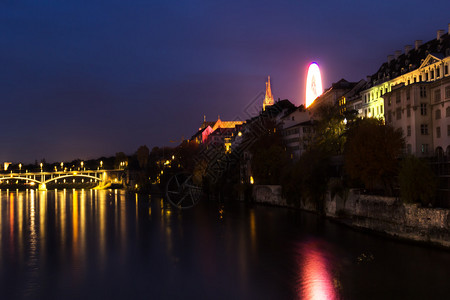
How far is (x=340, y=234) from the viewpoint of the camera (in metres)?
23.2

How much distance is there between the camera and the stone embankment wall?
59.5 ft

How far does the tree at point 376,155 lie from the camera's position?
23109 millimetres

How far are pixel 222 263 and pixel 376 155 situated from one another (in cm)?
988

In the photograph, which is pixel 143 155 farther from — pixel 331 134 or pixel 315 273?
pixel 315 273

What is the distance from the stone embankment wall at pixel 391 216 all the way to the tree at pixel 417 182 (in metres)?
0.43

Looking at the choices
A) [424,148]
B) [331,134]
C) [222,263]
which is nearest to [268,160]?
[331,134]

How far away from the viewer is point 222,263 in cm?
1880

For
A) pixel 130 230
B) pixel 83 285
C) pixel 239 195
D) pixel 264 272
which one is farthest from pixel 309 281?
pixel 239 195

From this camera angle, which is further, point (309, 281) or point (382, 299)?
point (309, 281)

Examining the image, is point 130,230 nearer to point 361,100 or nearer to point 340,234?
point 340,234

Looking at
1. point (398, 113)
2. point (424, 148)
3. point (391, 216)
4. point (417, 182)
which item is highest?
point (398, 113)

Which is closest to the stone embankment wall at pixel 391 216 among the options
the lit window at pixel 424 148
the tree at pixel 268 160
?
the lit window at pixel 424 148

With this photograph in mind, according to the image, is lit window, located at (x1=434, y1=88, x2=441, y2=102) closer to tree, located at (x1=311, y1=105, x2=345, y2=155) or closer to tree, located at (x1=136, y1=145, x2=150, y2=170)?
tree, located at (x1=311, y1=105, x2=345, y2=155)

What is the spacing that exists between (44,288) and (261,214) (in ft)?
66.4
